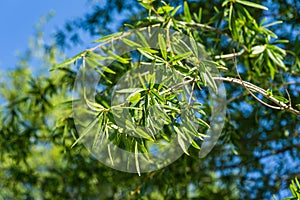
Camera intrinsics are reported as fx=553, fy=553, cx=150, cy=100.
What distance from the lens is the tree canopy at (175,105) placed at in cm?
123

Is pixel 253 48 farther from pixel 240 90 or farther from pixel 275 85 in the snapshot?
pixel 240 90

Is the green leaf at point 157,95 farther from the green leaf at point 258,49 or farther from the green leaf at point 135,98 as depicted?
the green leaf at point 258,49

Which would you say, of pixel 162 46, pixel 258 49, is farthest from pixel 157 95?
pixel 258 49

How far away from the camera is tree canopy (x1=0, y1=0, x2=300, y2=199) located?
1.23m

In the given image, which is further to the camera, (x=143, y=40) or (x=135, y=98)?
(x=143, y=40)

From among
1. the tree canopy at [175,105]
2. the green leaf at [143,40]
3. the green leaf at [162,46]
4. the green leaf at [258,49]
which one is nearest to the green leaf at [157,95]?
the tree canopy at [175,105]

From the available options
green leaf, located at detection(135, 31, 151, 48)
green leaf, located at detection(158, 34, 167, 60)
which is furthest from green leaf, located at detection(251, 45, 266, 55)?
green leaf, located at detection(158, 34, 167, 60)

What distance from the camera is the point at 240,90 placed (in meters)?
2.10

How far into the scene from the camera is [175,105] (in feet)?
4.01

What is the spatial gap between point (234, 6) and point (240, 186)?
0.99 m

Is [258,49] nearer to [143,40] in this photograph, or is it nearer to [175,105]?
[143,40]

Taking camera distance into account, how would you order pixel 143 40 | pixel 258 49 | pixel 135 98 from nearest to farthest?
1. pixel 135 98
2. pixel 143 40
3. pixel 258 49

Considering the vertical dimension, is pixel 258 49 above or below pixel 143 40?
below

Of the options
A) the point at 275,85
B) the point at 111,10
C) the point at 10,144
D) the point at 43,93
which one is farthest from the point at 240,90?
the point at 10,144
